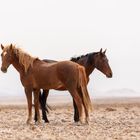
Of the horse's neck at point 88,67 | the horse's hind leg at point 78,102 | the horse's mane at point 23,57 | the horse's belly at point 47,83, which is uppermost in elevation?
the horse's mane at point 23,57

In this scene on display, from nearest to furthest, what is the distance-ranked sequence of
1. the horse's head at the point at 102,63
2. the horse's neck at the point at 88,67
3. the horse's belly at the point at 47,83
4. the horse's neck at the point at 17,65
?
the horse's belly at the point at 47,83, the horse's neck at the point at 17,65, the horse's head at the point at 102,63, the horse's neck at the point at 88,67

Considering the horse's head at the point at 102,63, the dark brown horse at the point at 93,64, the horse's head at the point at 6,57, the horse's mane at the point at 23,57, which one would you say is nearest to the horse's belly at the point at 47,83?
the horse's mane at the point at 23,57

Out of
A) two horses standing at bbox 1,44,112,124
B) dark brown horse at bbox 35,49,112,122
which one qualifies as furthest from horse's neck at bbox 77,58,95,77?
two horses standing at bbox 1,44,112,124

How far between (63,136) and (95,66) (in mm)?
4513

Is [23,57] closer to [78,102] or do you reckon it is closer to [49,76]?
[49,76]

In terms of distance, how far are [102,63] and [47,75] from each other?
1.95 m

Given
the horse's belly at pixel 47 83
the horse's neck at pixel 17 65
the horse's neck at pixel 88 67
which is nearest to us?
the horse's belly at pixel 47 83

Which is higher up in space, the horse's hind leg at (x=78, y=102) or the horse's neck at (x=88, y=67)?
the horse's neck at (x=88, y=67)

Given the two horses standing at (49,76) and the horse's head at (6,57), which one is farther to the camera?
the horse's head at (6,57)

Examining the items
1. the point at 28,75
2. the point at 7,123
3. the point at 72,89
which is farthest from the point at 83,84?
the point at 7,123

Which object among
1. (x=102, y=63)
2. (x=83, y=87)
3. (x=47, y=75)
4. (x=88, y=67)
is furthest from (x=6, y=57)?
(x=102, y=63)

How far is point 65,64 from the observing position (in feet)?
56.1

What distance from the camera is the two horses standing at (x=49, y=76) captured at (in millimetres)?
17078

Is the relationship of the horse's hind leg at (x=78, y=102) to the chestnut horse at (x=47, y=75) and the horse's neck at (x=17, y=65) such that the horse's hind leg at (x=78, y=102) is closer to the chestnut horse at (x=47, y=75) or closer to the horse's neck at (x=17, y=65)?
the chestnut horse at (x=47, y=75)
